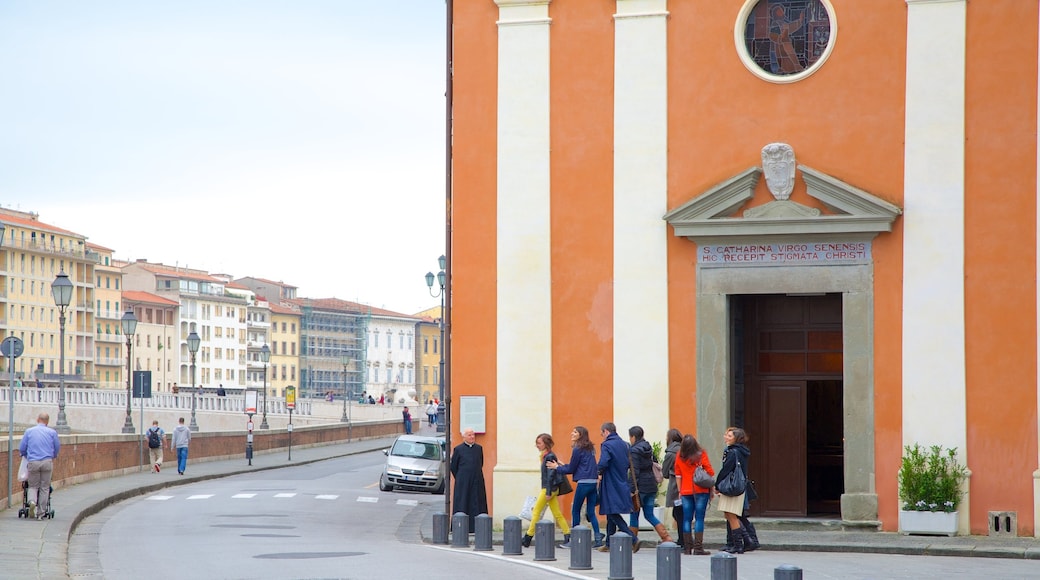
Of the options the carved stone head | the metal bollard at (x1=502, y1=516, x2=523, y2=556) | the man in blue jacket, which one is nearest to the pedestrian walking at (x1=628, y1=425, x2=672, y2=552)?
the man in blue jacket

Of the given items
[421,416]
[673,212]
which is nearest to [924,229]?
[673,212]

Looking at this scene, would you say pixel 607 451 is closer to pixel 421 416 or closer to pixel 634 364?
pixel 634 364

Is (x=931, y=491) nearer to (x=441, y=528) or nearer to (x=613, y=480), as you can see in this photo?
(x=613, y=480)

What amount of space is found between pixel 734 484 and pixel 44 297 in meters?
144

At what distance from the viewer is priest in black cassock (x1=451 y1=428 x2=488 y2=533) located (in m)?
A: 20.8

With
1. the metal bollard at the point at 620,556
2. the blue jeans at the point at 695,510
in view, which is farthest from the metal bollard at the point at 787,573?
the blue jeans at the point at 695,510

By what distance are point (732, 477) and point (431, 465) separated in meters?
21.9

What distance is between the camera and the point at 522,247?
22.5 metres

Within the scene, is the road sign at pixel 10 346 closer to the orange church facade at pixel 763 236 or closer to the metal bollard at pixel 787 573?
the orange church facade at pixel 763 236

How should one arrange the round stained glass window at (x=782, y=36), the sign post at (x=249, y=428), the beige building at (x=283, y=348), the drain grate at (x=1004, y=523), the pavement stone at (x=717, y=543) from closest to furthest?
the pavement stone at (x=717, y=543) → the drain grate at (x=1004, y=523) → the round stained glass window at (x=782, y=36) → the sign post at (x=249, y=428) → the beige building at (x=283, y=348)

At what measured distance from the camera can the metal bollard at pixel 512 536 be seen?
18.0m

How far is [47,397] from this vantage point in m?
90.4

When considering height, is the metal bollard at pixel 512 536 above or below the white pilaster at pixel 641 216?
below

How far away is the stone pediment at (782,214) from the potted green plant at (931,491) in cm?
310
